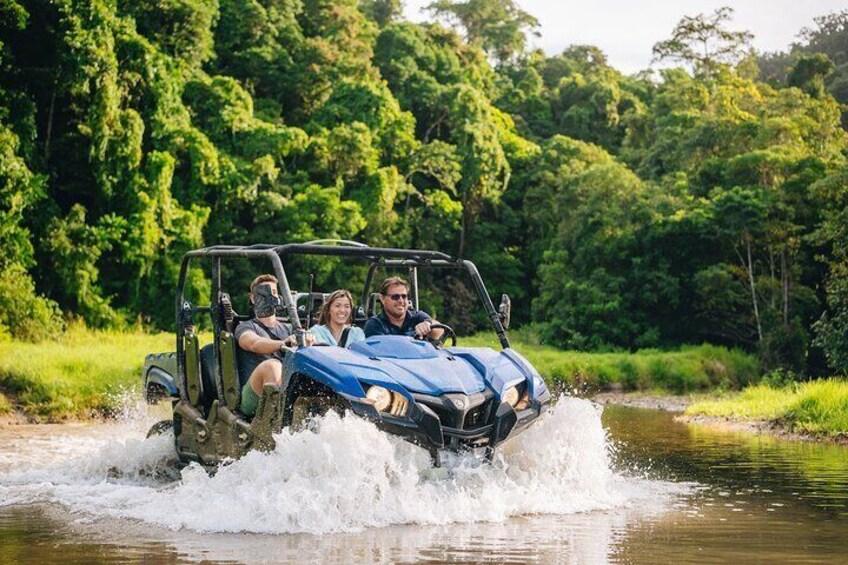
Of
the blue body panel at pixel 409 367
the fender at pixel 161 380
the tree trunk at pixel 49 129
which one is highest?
the tree trunk at pixel 49 129

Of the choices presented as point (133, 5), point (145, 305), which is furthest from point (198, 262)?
point (133, 5)

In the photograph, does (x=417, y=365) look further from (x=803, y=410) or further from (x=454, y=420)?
(x=803, y=410)

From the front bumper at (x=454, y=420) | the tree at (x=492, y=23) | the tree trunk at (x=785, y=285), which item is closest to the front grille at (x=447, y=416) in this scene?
the front bumper at (x=454, y=420)

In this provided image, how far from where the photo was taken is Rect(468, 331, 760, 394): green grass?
100ft

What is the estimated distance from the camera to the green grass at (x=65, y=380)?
1933cm

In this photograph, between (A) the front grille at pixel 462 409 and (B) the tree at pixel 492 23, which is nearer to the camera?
(A) the front grille at pixel 462 409

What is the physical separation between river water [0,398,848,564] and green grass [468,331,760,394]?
62.2 ft

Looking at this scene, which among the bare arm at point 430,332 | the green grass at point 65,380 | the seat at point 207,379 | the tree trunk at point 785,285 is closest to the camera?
the bare arm at point 430,332

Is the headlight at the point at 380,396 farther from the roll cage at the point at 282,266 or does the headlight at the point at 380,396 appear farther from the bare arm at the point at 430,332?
the bare arm at the point at 430,332

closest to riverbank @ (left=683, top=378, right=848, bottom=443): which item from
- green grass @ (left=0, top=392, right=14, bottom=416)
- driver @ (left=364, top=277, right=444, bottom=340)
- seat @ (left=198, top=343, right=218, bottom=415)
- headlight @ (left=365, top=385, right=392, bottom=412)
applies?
driver @ (left=364, top=277, right=444, bottom=340)

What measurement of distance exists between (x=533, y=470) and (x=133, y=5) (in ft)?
96.1

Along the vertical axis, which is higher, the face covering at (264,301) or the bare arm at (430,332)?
the face covering at (264,301)

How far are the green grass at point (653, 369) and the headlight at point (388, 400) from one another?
A: 67.3ft

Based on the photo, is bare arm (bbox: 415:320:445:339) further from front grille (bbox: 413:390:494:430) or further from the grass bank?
the grass bank
